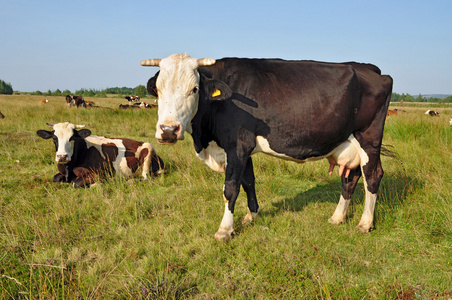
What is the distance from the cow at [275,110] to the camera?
3.99 meters

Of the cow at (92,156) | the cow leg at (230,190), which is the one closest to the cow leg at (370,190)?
the cow leg at (230,190)

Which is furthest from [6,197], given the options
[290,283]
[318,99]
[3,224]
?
[318,99]

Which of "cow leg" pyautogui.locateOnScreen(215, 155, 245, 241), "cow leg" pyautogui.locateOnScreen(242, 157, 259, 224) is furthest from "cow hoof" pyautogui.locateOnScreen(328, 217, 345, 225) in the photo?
"cow leg" pyautogui.locateOnScreen(215, 155, 245, 241)

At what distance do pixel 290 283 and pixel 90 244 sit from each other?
2374mm

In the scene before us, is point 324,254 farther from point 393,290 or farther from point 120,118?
point 120,118

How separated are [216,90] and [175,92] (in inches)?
19.8

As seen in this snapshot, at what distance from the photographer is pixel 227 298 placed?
298 centimetres

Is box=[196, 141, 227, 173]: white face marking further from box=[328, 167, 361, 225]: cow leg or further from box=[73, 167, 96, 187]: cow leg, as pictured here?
box=[73, 167, 96, 187]: cow leg

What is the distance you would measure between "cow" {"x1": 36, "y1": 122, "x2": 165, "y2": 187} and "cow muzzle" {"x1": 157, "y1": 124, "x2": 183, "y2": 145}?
11.9ft

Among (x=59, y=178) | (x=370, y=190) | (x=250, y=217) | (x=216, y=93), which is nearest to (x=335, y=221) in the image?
(x=370, y=190)

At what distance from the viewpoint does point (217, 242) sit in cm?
405

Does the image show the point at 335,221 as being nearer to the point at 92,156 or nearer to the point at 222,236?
the point at 222,236

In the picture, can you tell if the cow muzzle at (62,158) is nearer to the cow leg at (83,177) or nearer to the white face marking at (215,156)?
the cow leg at (83,177)

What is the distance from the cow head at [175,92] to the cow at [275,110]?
4 centimetres
